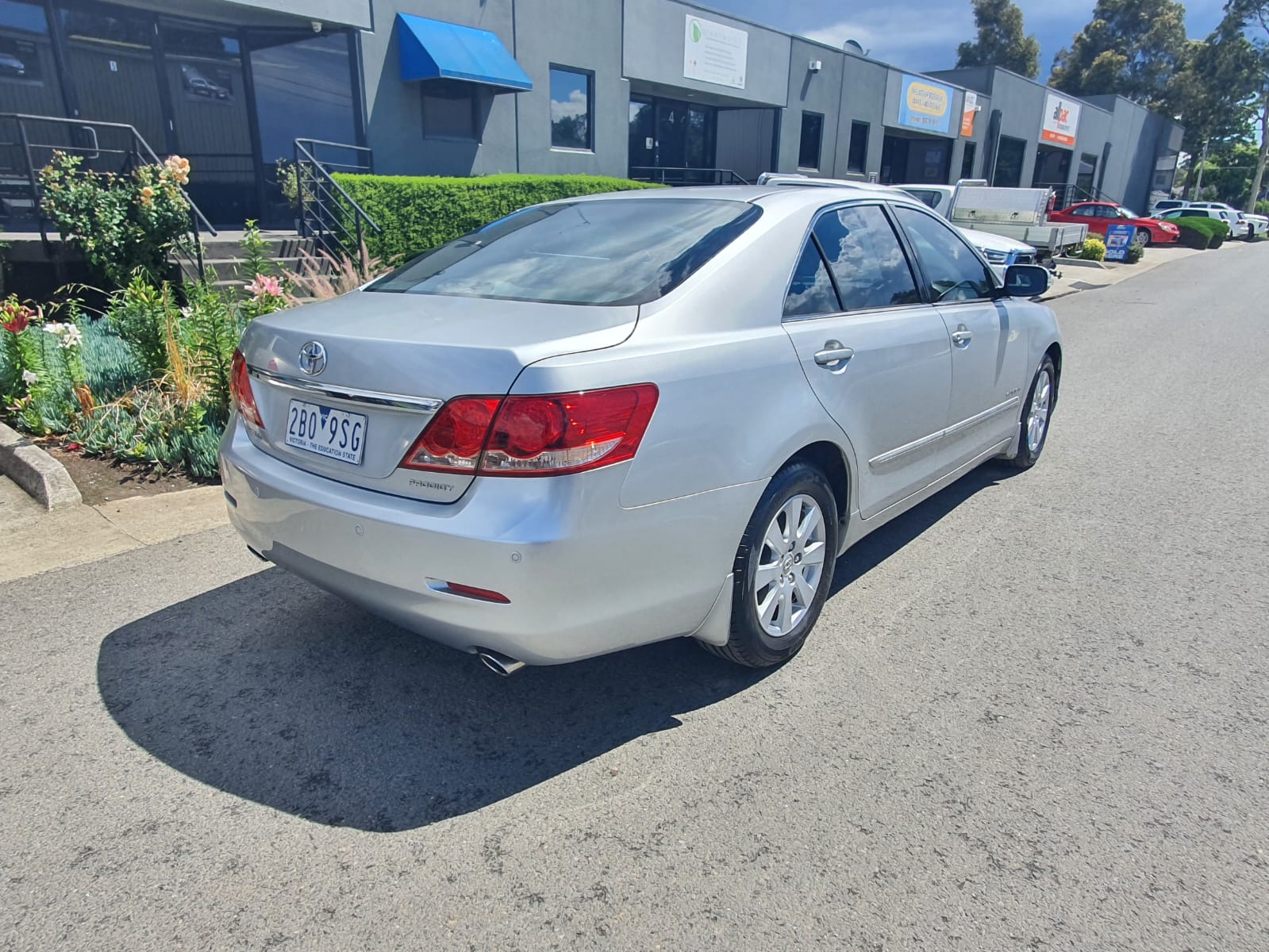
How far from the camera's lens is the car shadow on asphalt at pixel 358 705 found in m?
2.61

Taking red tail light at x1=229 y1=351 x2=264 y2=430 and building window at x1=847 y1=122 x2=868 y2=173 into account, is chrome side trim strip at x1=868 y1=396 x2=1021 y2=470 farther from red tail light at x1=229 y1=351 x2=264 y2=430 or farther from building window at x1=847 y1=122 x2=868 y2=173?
building window at x1=847 y1=122 x2=868 y2=173

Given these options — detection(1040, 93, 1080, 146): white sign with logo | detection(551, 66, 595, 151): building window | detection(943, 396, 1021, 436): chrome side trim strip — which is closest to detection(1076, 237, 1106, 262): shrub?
detection(551, 66, 595, 151): building window

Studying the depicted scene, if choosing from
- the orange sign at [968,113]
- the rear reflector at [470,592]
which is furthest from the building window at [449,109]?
the orange sign at [968,113]

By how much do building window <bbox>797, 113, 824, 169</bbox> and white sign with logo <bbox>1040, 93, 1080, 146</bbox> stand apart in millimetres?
18747

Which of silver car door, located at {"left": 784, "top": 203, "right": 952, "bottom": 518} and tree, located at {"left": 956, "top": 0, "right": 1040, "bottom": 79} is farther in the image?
tree, located at {"left": 956, "top": 0, "right": 1040, "bottom": 79}

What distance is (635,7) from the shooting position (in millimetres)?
17578

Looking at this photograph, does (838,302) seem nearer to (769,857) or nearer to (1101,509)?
(769,857)

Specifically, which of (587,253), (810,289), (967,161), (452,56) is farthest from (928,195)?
(967,161)

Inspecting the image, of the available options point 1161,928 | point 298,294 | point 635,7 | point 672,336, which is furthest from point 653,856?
point 635,7

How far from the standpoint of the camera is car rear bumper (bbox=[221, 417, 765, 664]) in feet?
7.71

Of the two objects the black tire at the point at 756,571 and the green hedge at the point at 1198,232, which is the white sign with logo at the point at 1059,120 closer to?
the green hedge at the point at 1198,232

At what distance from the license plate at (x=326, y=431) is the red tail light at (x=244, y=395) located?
0.23 m

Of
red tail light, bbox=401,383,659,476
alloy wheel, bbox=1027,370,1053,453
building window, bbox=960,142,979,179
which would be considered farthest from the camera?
building window, bbox=960,142,979,179

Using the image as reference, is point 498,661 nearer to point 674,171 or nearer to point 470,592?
point 470,592
